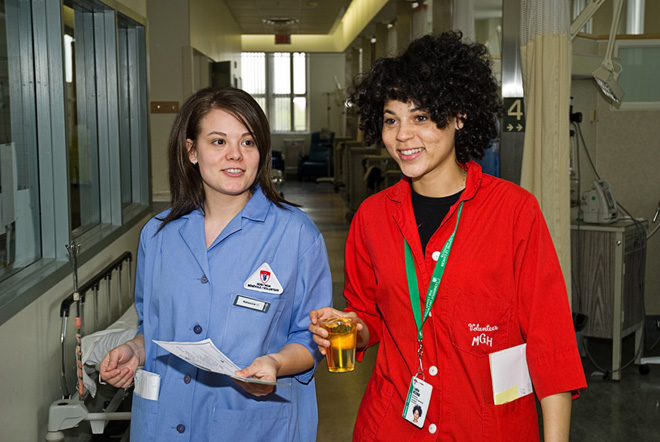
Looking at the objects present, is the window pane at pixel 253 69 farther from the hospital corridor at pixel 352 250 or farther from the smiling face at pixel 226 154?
the smiling face at pixel 226 154

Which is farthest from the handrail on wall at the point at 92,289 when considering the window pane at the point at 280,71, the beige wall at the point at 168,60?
the window pane at the point at 280,71

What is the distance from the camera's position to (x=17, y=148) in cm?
342

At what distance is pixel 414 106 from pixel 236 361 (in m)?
0.72

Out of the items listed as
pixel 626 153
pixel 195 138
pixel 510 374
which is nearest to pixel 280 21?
pixel 626 153

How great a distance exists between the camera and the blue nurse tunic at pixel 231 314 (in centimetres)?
176

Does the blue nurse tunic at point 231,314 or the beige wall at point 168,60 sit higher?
the beige wall at point 168,60

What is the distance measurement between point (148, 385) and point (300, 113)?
1959cm

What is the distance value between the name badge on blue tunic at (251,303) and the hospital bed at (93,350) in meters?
1.70

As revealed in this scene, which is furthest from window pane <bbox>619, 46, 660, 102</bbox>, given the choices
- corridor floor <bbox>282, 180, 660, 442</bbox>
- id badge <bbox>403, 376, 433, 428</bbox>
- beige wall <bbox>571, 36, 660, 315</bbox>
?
id badge <bbox>403, 376, 433, 428</bbox>

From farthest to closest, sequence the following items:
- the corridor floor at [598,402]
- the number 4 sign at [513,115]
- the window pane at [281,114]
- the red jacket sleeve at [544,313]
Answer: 1. the window pane at [281,114]
2. the number 4 sign at [513,115]
3. the corridor floor at [598,402]
4. the red jacket sleeve at [544,313]

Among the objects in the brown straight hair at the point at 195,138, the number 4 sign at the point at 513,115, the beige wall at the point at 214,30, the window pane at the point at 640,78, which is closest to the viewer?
the brown straight hair at the point at 195,138

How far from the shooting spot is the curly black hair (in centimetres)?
174

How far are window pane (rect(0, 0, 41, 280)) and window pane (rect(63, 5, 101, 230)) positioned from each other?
3.28 ft

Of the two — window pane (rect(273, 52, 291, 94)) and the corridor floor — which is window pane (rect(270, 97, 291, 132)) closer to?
window pane (rect(273, 52, 291, 94))
